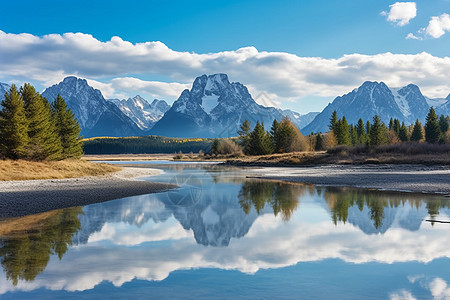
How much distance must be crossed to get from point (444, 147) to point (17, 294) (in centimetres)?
8681

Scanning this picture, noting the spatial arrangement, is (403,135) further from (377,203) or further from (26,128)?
(377,203)

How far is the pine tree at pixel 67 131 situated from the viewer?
6350cm

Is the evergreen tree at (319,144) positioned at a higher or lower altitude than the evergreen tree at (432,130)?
lower

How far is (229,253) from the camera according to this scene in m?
12.1

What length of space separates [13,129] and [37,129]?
182 inches

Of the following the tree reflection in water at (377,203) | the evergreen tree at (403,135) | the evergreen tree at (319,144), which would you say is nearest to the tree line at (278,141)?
the evergreen tree at (319,144)

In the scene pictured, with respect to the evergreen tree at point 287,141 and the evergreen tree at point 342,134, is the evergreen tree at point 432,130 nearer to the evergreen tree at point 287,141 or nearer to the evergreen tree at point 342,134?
the evergreen tree at point 342,134

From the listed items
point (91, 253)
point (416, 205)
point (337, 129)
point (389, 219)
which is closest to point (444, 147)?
point (337, 129)

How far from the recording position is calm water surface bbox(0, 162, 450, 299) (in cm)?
852

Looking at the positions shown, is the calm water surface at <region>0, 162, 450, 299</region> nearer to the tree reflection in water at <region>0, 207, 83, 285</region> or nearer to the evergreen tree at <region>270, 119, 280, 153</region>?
the tree reflection in water at <region>0, 207, 83, 285</region>

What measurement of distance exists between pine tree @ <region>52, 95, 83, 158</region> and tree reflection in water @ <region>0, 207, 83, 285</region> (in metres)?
48.4

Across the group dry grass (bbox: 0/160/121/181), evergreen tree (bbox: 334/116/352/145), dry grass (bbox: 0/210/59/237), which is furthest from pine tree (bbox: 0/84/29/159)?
evergreen tree (bbox: 334/116/352/145)

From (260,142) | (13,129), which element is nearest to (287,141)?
(260,142)

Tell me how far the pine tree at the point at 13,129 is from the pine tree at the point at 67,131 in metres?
14.5
